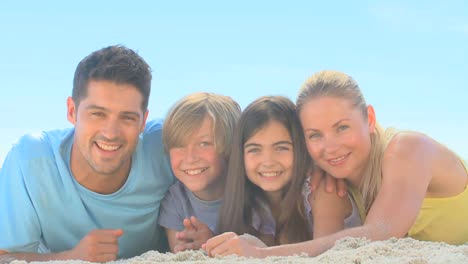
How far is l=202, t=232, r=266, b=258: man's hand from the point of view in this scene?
3285 mm

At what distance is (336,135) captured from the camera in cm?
381

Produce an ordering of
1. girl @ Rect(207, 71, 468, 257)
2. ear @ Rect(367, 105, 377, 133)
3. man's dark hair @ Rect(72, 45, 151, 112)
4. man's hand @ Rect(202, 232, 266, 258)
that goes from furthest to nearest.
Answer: man's dark hair @ Rect(72, 45, 151, 112), ear @ Rect(367, 105, 377, 133), girl @ Rect(207, 71, 468, 257), man's hand @ Rect(202, 232, 266, 258)

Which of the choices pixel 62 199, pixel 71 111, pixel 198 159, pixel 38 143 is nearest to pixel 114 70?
pixel 71 111

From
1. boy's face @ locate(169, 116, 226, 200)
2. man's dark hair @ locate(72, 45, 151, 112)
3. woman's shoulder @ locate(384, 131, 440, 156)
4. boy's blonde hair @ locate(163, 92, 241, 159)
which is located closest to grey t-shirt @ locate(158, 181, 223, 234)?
boy's face @ locate(169, 116, 226, 200)

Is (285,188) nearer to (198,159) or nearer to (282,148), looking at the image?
(282,148)

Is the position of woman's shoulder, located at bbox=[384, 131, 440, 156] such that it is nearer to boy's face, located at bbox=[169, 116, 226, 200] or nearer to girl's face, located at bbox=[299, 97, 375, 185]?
girl's face, located at bbox=[299, 97, 375, 185]

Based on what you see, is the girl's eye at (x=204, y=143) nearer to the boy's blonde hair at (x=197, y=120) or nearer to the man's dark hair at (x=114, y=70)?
the boy's blonde hair at (x=197, y=120)

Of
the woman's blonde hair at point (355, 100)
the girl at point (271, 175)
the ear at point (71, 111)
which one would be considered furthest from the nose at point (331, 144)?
the ear at point (71, 111)

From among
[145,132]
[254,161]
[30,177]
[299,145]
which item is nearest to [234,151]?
[254,161]

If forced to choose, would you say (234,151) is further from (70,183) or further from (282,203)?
(70,183)

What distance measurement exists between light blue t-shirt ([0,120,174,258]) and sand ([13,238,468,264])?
1289 millimetres

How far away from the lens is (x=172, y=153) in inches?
177

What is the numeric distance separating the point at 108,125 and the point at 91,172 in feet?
1.62

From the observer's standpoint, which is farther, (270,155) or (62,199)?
(62,199)
